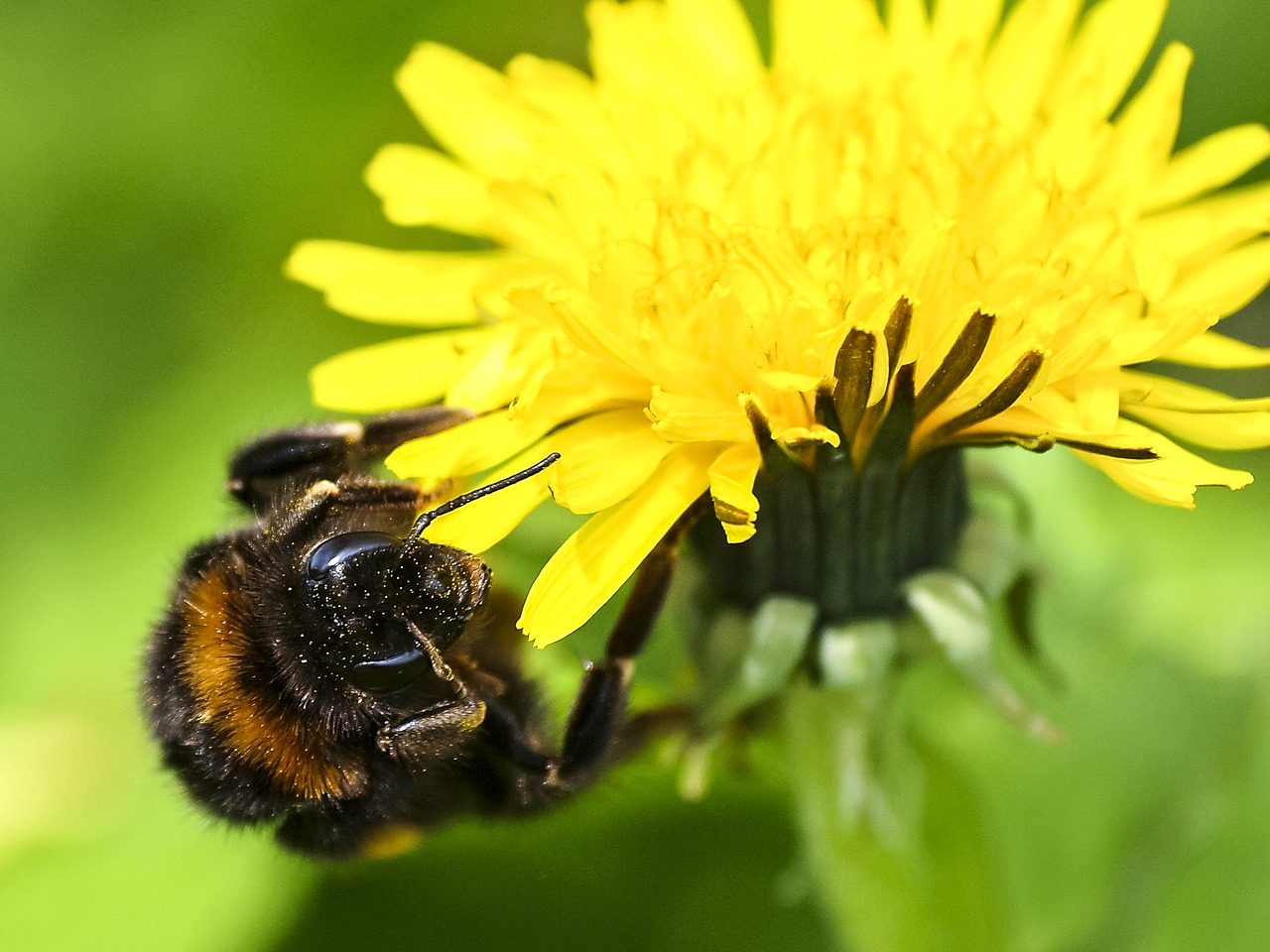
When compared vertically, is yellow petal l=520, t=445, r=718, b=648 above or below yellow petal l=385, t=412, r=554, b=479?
below

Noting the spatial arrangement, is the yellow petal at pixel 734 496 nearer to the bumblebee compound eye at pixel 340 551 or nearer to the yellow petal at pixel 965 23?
the bumblebee compound eye at pixel 340 551

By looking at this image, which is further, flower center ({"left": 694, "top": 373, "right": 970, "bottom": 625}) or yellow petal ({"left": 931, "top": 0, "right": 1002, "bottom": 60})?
yellow petal ({"left": 931, "top": 0, "right": 1002, "bottom": 60})

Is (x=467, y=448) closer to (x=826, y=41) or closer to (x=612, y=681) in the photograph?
(x=612, y=681)

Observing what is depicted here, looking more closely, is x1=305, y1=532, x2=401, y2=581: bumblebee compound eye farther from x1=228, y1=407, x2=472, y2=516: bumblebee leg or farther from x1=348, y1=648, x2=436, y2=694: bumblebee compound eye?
x1=228, y1=407, x2=472, y2=516: bumblebee leg

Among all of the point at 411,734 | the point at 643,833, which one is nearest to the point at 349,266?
the point at 411,734

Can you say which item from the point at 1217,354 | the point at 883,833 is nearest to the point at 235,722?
the point at 883,833

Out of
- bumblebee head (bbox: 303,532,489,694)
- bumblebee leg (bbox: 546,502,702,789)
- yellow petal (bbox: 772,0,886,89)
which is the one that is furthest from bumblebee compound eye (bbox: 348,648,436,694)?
yellow petal (bbox: 772,0,886,89)
